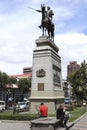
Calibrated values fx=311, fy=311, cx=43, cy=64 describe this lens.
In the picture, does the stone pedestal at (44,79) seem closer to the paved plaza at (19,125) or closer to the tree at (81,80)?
the paved plaza at (19,125)

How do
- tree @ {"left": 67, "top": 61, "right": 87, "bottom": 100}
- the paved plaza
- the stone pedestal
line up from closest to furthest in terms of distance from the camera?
the paved plaza, the stone pedestal, tree @ {"left": 67, "top": 61, "right": 87, "bottom": 100}

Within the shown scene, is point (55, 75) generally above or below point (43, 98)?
above

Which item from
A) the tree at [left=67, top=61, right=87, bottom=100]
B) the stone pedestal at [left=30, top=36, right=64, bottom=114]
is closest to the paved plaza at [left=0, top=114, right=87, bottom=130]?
the stone pedestal at [left=30, top=36, right=64, bottom=114]

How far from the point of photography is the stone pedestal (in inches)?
1084

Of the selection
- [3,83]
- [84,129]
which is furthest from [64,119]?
[3,83]

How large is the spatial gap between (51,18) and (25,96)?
81205 mm

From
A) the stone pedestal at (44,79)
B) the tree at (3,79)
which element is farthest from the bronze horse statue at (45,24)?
the tree at (3,79)

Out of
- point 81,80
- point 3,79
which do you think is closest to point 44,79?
point 81,80

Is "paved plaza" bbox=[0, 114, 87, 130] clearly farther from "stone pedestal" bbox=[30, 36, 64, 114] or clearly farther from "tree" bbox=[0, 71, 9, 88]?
"tree" bbox=[0, 71, 9, 88]

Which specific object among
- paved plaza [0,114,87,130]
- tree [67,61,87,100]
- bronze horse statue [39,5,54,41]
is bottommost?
paved plaza [0,114,87,130]

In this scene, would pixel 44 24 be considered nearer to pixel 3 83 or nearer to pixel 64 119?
pixel 64 119

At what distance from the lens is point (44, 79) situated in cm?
2783

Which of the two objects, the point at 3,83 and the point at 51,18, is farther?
the point at 3,83

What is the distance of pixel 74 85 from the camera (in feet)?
219
